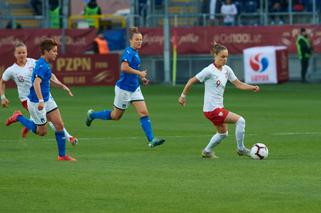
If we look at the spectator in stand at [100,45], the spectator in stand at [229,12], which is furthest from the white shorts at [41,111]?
the spectator in stand at [229,12]

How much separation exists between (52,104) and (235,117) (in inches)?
119

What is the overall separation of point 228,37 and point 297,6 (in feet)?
12.0

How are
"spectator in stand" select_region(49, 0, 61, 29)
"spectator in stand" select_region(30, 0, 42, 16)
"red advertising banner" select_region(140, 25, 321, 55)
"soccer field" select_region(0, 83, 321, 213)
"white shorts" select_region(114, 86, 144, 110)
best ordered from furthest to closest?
"spectator in stand" select_region(30, 0, 42, 16), "spectator in stand" select_region(49, 0, 61, 29), "red advertising banner" select_region(140, 25, 321, 55), "white shorts" select_region(114, 86, 144, 110), "soccer field" select_region(0, 83, 321, 213)

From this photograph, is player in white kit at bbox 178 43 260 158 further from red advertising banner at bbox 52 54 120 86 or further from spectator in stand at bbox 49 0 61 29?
spectator in stand at bbox 49 0 61 29

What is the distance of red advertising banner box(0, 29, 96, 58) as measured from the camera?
143ft

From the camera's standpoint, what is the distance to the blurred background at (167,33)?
42.9m

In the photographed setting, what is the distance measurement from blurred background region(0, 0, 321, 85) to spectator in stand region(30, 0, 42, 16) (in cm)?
7

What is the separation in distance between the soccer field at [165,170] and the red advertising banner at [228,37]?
49.8 feet

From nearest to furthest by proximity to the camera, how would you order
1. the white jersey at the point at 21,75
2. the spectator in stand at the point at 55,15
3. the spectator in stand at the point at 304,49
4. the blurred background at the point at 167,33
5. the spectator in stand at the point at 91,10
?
the white jersey at the point at 21,75
the spectator in stand at the point at 304,49
the blurred background at the point at 167,33
the spectator in stand at the point at 55,15
the spectator in stand at the point at 91,10

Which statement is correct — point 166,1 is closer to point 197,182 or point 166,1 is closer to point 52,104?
point 52,104

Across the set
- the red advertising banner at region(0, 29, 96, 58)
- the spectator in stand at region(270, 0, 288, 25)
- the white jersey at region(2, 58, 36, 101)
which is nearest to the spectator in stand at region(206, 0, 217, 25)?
the spectator in stand at region(270, 0, 288, 25)

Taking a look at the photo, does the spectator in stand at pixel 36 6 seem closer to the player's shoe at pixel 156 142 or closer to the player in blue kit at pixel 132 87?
the player in blue kit at pixel 132 87

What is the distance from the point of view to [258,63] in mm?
42844

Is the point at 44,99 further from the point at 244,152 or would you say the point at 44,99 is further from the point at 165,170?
the point at 244,152
